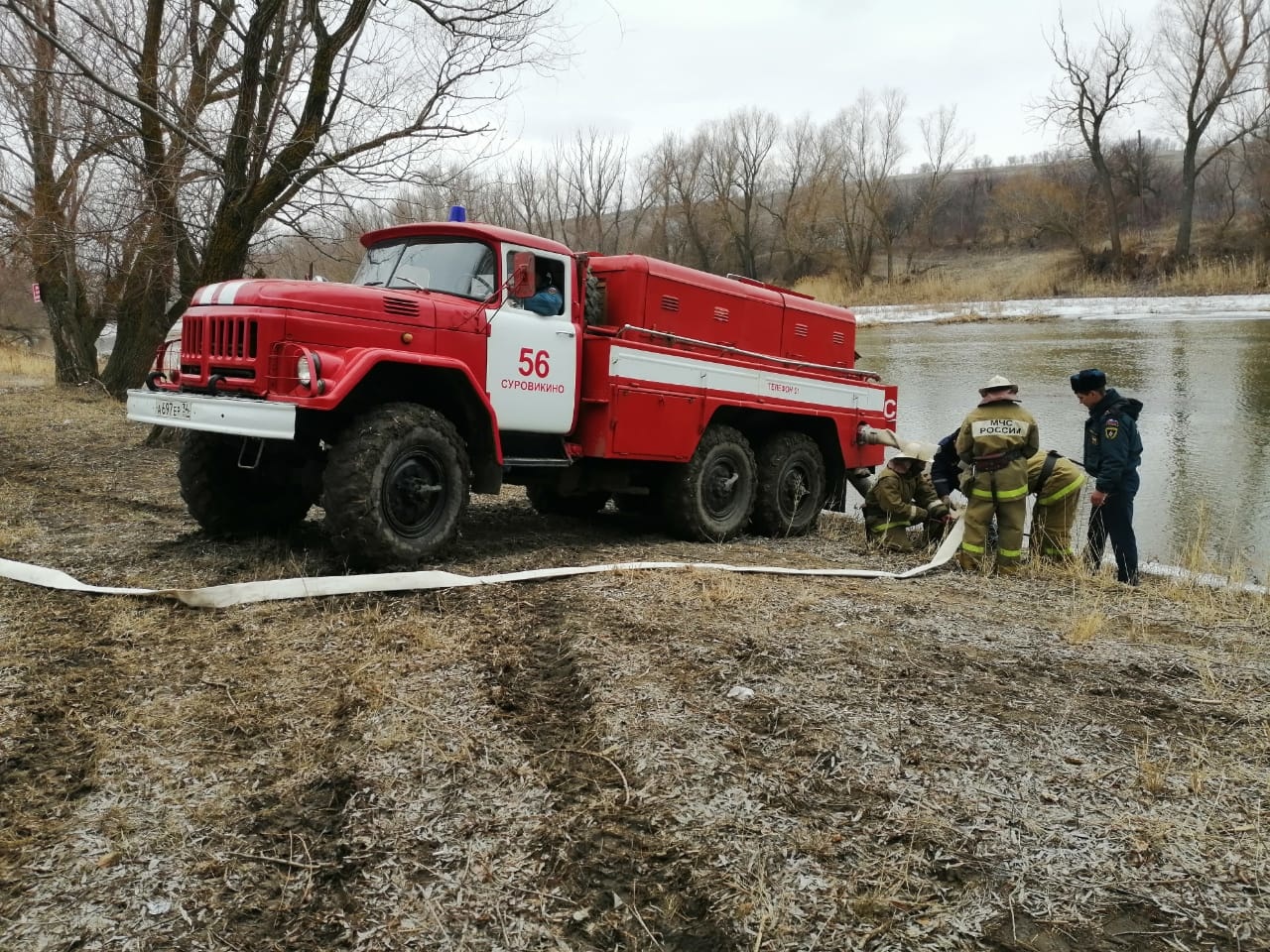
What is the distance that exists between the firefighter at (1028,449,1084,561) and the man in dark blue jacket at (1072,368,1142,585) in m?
0.20

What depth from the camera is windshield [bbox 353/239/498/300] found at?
6.66 m

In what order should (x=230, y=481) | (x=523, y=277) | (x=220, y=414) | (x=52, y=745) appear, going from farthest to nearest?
1. (x=230, y=481)
2. (x=523, y=277)
3. (x=220, y=414)
4. (x=52, y=745)

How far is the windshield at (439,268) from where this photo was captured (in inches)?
262

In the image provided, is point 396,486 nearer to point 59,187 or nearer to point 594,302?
point 594,302

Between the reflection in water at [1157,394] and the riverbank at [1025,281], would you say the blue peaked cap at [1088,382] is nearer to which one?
the reflection in water at [1157,394]

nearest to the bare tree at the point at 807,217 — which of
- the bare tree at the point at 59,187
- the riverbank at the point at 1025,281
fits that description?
the riverbank at the point at 1025,281

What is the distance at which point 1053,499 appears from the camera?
8.52m

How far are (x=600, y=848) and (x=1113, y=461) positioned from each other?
6772 mm

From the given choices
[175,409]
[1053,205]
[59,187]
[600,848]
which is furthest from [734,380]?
[1053,205]

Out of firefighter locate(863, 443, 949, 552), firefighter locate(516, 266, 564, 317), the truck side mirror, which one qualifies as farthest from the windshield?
firefighter locate(863, 443, 949, 552)

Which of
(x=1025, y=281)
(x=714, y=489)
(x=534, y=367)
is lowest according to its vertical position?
(x=714, y=489)

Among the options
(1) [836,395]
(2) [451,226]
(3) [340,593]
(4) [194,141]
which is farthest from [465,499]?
(4) [194,141]

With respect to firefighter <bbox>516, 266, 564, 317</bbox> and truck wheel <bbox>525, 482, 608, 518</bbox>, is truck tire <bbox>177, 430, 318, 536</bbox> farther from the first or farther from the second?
truck wheel <bbox>525, 482, 608, 518</bbox>

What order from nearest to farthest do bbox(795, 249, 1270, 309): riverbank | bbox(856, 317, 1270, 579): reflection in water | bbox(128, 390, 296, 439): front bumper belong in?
1. bbox(128, 390, 296, 439): front bumper
2. bbox(856, 317, 1270, 579): reflection in water
3. bbox(795, 249, 1270, 309): riverbank
